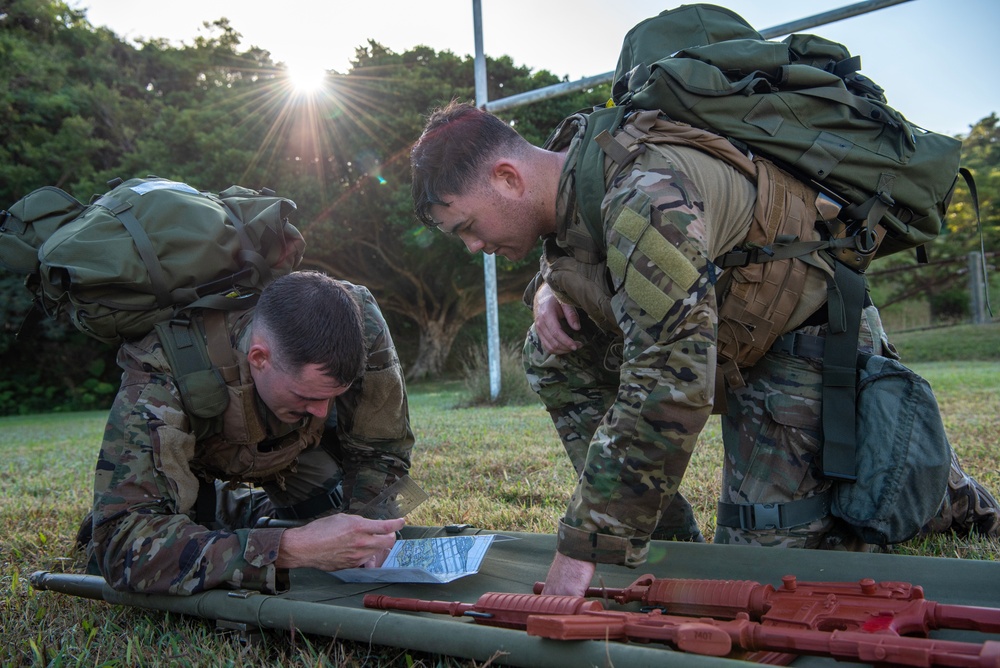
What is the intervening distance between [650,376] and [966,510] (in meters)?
1.77

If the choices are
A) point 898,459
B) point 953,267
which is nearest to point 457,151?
point 898,459

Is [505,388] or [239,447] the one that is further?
[505,388]

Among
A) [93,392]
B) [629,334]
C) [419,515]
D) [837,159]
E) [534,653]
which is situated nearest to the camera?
[534,653]

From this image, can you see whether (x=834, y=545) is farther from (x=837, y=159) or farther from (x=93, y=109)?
(x=93, y=109)

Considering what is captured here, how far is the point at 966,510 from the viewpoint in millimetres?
3082

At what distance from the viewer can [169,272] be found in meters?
2.95

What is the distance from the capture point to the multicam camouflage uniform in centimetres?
216

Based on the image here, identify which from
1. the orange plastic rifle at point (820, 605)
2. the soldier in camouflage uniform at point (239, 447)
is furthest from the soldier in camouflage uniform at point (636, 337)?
the soldier in camouflage uniform at point (239, 447)

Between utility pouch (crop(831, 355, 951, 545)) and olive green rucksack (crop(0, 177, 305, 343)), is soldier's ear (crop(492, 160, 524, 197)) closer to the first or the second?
olive green rucksack (crop(0, 177, 305, 343))

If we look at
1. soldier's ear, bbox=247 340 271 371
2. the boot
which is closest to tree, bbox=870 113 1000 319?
the boot

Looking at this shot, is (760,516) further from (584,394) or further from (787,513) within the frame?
(584,394)

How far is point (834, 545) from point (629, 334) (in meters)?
1.34

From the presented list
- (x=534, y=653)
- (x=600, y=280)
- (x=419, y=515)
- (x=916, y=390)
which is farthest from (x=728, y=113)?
(x=419, y=515)

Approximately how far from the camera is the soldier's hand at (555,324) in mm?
3314
